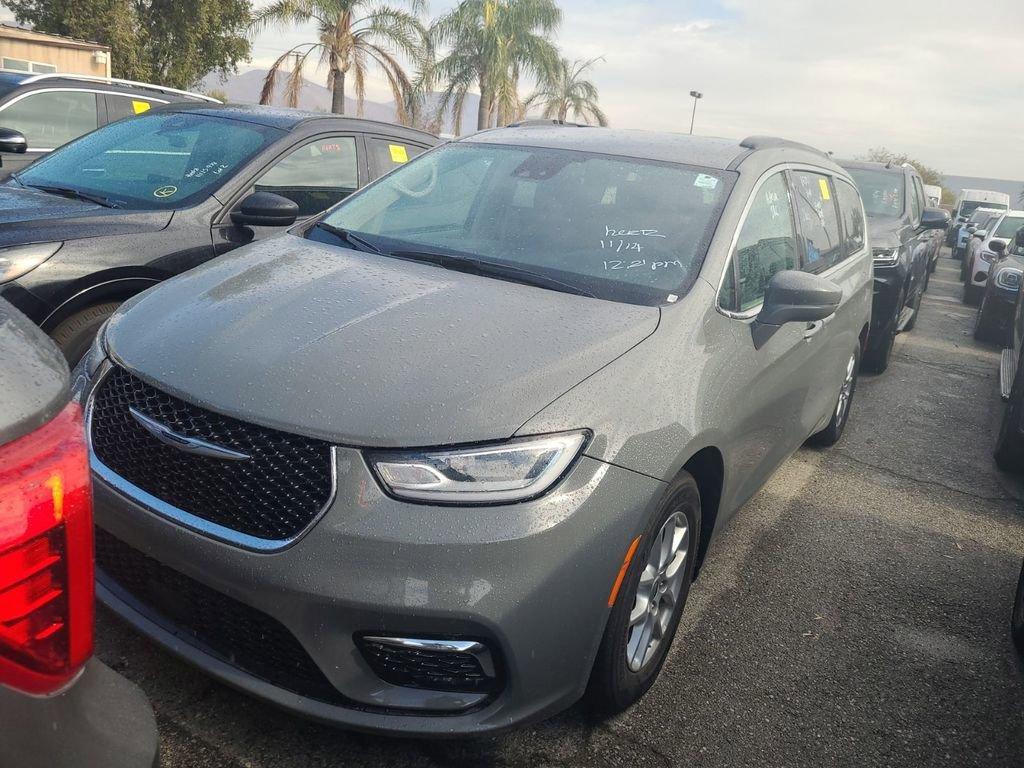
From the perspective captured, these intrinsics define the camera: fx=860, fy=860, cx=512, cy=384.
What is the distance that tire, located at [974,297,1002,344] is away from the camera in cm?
948

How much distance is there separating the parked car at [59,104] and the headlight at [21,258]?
3221 millimetres

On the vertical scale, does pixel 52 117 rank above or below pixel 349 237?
above

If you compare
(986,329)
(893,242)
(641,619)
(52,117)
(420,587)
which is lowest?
(986,329)

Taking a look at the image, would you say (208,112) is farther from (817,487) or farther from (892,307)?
(892,307)

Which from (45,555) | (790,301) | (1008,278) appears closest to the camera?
(45,555)

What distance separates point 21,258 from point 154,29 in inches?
1015

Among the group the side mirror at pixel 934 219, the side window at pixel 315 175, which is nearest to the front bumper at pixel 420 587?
the side window at pixel 315 175

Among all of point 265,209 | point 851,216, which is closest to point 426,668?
point 265,209

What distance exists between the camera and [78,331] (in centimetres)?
374

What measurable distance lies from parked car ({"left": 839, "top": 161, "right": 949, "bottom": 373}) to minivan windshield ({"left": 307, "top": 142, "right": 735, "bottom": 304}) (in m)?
4.59

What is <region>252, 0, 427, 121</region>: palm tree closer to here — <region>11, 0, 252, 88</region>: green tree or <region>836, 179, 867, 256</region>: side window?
<region>11, 0, 252, 88</region>: green tree

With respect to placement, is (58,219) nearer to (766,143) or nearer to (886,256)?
(766,143)

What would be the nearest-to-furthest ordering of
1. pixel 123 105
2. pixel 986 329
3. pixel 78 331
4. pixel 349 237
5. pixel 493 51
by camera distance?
pixel 349 237, pixel 78 331, pixel 123 105, pixel 986 329, pixel 493 51

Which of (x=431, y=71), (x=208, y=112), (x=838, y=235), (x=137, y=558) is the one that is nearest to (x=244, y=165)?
(x=208, y=112)
